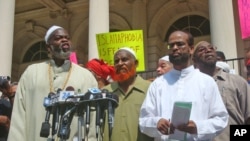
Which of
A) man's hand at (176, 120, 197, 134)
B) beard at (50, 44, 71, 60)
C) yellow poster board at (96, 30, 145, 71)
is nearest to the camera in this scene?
man's hand at (176, 120, 197, 134)

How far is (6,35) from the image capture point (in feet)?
40.4

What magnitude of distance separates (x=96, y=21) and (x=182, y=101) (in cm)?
821

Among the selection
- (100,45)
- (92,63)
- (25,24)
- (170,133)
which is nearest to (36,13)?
(25,24)

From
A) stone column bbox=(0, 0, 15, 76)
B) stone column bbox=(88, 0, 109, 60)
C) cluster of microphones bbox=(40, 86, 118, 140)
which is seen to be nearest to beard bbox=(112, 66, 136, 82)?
cluster of microphones bbox=(40, 86, 118, 140)

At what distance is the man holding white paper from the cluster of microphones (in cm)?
55

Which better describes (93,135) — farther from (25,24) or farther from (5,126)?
(25,24)

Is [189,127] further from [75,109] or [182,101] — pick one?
[75,109]

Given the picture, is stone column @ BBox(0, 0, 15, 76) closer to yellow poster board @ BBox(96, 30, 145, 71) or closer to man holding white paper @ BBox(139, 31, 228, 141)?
yellow poster board @ BBox(96, 30, 145, 71)

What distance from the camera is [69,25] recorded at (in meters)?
18.1

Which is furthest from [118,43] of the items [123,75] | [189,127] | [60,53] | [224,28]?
[189,127]

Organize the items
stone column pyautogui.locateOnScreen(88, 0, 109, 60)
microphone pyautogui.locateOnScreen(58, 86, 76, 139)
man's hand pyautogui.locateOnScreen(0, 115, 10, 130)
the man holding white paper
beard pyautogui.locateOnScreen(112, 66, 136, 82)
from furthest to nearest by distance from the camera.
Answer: stone column pyautogui.locateOnScreen(88, 0, 109, 60) → man's hand pyautogui.locateOnScreen(0, 115, 10, 130) → beard pyautogui.locateOnScreen(112, 66, 136, 82) → the man holding white paper → microphone pyautogui.locateOnScreen(58, 86, 76, 139)

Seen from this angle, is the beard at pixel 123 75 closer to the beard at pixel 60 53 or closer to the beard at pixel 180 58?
the beard at pixel 60 53

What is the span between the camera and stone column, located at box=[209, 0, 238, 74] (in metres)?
10.1

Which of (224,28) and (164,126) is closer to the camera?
(164,126)
